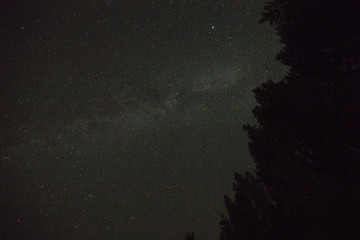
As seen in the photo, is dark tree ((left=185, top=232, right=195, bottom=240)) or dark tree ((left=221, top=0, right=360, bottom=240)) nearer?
dark tree ((left=221, top=0, right=360, bottom=240))

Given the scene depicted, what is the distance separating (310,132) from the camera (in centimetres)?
312

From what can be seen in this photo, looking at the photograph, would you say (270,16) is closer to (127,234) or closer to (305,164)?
(305,164)

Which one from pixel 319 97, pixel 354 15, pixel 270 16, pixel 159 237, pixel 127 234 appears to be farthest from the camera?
pixel 127 234

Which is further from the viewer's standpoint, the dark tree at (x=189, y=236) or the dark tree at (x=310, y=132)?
the dark tree at (x=189, y=236)

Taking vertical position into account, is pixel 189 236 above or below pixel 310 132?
above

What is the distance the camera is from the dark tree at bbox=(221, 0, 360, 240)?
2639mm

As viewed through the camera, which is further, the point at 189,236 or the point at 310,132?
the point at 189,236

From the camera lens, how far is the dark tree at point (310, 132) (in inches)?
104

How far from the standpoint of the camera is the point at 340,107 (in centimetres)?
272

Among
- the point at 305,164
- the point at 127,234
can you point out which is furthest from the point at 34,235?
the point at 305,164

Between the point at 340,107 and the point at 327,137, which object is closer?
the point at 340,107

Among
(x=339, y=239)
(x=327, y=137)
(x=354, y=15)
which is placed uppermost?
(x=354, y=15)

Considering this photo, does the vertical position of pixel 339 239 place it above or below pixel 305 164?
below

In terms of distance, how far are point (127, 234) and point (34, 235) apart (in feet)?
128
